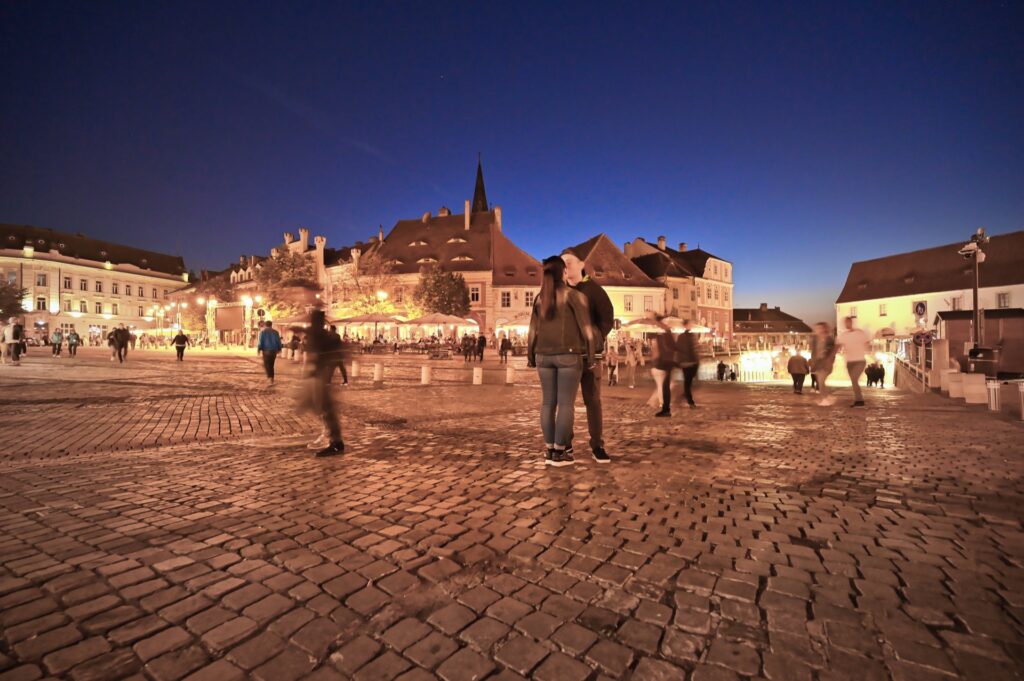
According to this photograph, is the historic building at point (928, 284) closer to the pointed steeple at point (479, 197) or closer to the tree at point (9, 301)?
the pointed steeple at point (479, 197)

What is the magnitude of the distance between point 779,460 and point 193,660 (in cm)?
544

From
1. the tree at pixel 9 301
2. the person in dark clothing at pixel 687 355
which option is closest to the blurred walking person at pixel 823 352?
the person in dark clothing at pixel 687 355

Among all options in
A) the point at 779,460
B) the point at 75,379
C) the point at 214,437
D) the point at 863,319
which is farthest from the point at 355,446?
the point at 863,319

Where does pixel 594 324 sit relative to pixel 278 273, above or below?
below

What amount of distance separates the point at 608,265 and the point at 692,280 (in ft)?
49.2

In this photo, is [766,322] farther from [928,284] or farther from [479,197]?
[479,197]

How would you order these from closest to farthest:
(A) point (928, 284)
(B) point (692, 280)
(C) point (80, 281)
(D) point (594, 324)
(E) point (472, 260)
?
(D) point (594, 324) → (E) point (472, 260) → (A) point (928, 284) → (B) point (692, 280) → (C) point (80, 281)

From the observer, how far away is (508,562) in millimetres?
2889

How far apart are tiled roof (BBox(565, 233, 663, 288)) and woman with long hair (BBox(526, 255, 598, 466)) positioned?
4813cm

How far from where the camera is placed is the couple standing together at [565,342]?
4977mm

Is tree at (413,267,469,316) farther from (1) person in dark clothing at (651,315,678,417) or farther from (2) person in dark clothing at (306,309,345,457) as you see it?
(2) person in dark clothing at (306,309,345,457)

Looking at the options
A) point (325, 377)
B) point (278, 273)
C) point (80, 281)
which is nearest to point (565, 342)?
point (325, 377)

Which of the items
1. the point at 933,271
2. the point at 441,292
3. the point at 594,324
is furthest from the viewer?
the point at 933,271

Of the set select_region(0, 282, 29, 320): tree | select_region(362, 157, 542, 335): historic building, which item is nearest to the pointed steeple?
select_region(362, 157, 542, 335): historic building
